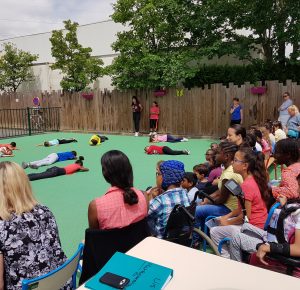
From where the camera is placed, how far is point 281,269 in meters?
2.18

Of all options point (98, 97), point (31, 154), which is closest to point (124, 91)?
point (98, 97)

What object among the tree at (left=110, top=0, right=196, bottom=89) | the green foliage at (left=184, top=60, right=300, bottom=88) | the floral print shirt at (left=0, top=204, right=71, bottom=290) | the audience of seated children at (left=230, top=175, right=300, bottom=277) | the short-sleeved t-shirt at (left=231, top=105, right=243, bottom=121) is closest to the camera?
the floral print shirt at (left=0, top=204, right=71, bottom=290)

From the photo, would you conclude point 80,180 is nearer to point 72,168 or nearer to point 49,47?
point 72,168

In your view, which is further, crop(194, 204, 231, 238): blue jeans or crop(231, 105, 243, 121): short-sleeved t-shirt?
crop(231, 105, 243, 121): short-sleeved t-shirt

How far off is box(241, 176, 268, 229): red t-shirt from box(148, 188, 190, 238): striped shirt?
1.92 feet

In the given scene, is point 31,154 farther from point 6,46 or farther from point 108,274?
point 6,46

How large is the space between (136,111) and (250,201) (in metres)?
11.5

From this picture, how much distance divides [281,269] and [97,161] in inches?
270

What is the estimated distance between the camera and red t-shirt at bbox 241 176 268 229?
9.55 feet

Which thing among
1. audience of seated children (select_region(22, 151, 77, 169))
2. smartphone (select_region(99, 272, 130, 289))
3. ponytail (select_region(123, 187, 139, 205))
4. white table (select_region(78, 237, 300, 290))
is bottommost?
audience of seated children (select_region(22, 151, 77, 169))

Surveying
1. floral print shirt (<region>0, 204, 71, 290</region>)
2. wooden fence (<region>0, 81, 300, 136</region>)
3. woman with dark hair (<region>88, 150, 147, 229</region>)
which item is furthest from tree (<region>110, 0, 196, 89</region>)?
floral print shirt (<region>0, 204, 71, 290</region>)

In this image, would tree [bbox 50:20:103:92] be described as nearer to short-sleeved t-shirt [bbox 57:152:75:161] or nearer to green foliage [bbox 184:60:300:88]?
green foliage [bbox 184:60:300:88]

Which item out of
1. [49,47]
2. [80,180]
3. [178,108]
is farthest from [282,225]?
[49,47]

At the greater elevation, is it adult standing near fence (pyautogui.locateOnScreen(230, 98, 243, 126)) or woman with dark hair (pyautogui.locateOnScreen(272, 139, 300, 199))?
adult standing near fence (pyautogui.locateOnScreen(230, 98, 243, 126))
